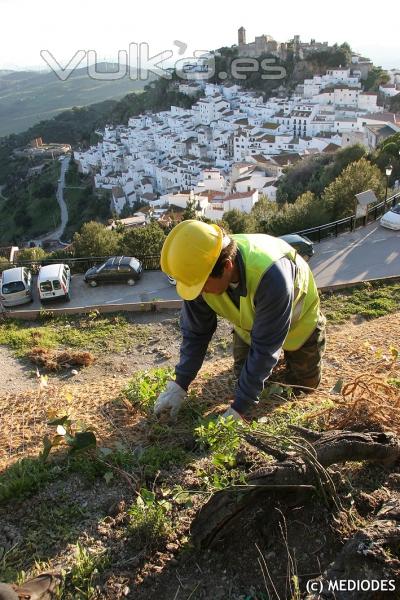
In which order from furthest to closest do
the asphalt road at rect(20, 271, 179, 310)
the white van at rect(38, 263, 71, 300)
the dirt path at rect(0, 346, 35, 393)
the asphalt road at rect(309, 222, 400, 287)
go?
the asphalt road at rect(20, 271, 179, 310), the white van at rect(38, 263, 71, 300), the asphalt road at rect(309, 222, 400, 287), the dirt path at rect(0, 346, 35, 393)

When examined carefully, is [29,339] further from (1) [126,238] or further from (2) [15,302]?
(1) [126,238]

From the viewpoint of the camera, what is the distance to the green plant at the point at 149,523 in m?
2.82

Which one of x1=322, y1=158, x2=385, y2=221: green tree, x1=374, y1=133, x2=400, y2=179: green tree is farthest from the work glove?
x1=374, y1=133, x2=400, y2=179: green tree

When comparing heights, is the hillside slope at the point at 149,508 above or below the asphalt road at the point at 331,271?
above

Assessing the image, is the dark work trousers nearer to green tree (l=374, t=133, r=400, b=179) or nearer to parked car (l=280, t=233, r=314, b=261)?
parked car (l=280, t=233, r=314, b=261)

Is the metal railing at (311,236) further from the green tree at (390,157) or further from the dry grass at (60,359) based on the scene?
the green tree at (390,157)

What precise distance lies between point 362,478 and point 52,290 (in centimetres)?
1231

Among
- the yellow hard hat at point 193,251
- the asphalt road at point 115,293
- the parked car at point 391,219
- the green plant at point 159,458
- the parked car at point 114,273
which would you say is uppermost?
the yellow hard hat at point 193,251

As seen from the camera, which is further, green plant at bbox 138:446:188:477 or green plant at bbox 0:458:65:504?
green plant at bbox 138:446:188:477

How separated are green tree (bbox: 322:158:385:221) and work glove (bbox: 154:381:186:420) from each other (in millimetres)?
16491

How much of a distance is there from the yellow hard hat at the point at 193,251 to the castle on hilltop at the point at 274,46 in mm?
107601

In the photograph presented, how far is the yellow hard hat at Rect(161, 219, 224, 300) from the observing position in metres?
3.08

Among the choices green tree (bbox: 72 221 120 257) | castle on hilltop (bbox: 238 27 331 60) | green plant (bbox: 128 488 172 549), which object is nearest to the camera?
green plant (bbox: 128 488 172 549)

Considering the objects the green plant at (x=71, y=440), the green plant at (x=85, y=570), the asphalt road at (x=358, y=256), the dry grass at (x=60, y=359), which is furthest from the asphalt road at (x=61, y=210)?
the green plant at (x=85, y=570)
